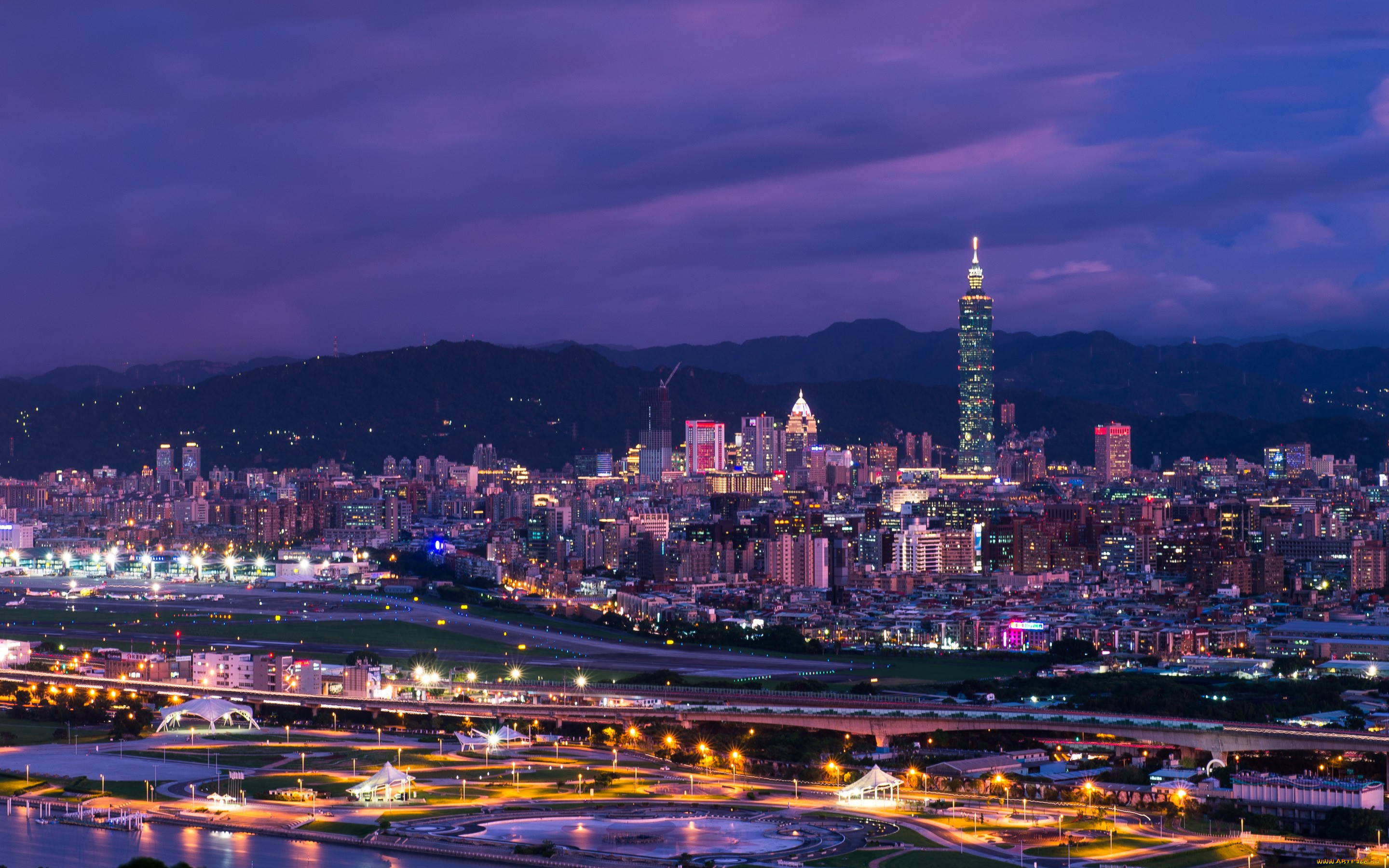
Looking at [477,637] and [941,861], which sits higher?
[477,637]

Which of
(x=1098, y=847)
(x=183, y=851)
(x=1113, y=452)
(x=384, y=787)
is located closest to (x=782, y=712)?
(x=384, y=787)

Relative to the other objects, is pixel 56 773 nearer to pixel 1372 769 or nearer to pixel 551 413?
pixel 1372 769

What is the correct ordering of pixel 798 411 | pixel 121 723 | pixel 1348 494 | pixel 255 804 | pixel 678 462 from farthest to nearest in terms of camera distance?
pixel 798 411
pixel 678 462
pixel 1348 494
pixel 121 723
pixel 255 804

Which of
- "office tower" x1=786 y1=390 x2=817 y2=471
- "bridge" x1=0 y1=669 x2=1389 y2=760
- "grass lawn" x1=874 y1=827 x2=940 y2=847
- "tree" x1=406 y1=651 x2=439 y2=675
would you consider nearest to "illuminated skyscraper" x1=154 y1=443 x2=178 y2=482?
"office tower" x1=786 y1=390 x2=817 y2=471

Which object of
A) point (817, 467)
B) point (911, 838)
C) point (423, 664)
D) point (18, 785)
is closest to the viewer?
point (911, 838)

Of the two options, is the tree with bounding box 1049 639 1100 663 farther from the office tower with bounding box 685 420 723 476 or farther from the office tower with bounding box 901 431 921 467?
the office tower with bounding box 901 431 921 467

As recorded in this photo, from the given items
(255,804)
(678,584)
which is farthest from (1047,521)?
(255,804)

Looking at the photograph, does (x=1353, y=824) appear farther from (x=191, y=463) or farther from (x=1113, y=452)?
(x=191, y=463)
